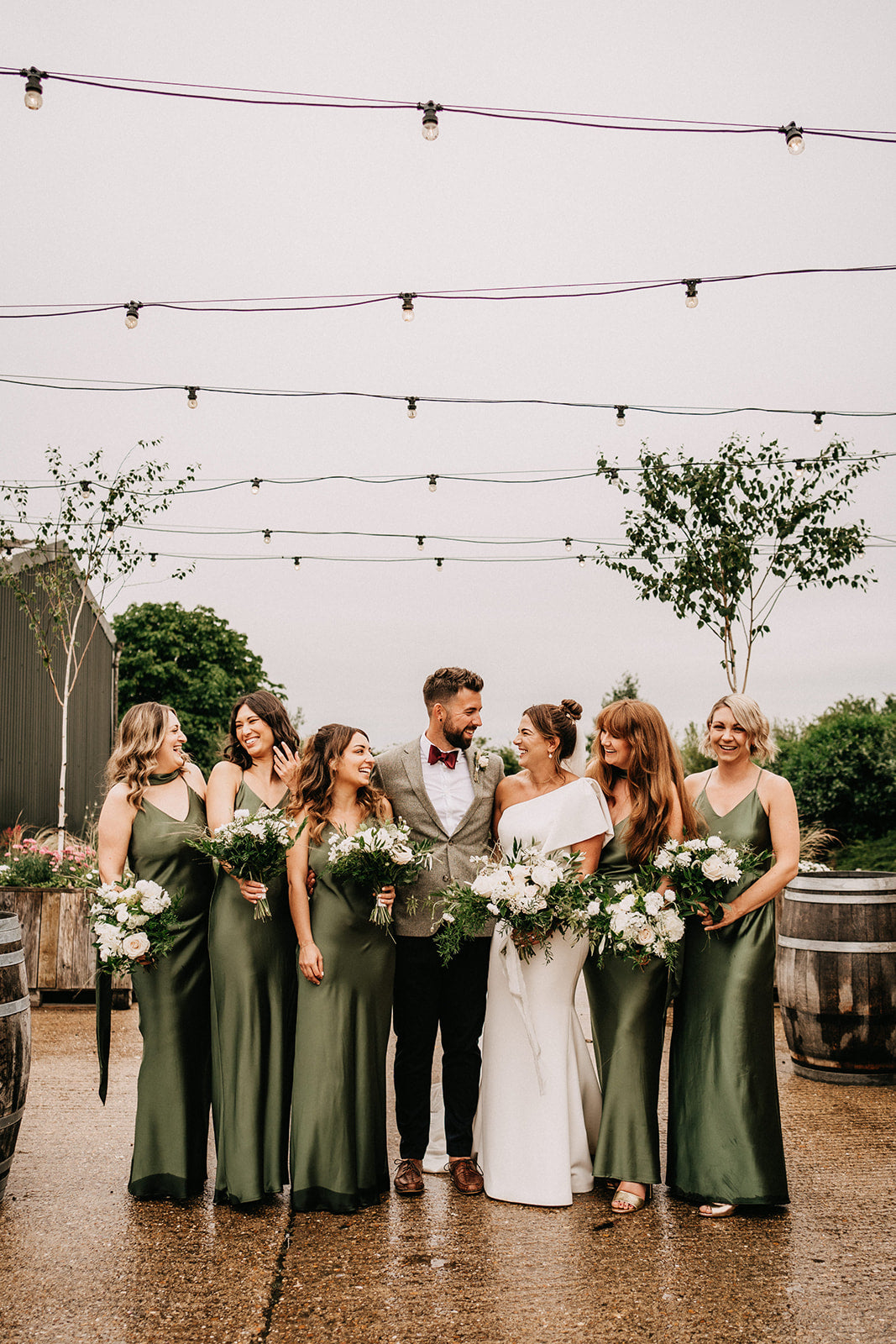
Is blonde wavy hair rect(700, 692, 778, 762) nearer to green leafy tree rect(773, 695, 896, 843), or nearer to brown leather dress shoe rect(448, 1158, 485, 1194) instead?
brown leather dress shoe rect(448, 1158, 485, 1194)

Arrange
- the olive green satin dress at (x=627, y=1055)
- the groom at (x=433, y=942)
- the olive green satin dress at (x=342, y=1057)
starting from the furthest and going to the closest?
1. the groom at (x=433, y=942)
2. the olive green satin dress at (x=627, y=1055)
3. the olive green satin dress at (x=342, y=1057)

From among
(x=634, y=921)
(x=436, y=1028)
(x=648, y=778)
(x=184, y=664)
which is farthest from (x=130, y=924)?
(x=184, y=664)

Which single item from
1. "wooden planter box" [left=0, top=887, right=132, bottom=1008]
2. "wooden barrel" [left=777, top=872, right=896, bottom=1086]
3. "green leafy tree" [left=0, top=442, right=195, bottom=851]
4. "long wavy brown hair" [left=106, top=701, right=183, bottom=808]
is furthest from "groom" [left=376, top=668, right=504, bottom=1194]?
"green leafy tree" [left=0, top=442, right=195, bottom=851]

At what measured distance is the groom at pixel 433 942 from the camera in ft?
14.3

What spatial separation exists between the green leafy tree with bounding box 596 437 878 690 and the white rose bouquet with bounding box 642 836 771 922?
587 centimetres

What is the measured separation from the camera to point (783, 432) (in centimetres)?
993

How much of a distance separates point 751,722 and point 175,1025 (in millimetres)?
2714

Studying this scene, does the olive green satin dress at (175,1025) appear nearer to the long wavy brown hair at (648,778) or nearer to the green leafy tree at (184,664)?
the long wavy brown hair at (648,778)

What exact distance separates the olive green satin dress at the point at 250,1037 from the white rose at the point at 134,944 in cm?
32

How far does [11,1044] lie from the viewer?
3949 millimetres

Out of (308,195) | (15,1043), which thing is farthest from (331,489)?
(15,1043)

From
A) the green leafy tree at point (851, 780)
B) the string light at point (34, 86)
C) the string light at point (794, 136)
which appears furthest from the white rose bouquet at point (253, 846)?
the green leafy tree at point (851, 780)

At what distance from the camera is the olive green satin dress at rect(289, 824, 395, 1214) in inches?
158

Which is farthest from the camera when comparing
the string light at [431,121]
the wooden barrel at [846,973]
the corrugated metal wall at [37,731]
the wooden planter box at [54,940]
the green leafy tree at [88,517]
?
the corrugated metal wall at [37,731]
